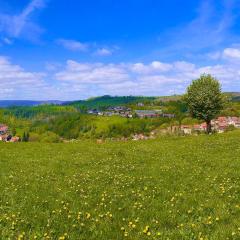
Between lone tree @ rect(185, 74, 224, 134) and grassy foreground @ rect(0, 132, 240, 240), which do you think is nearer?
grassy foreground @ rect(0, 132, 240, 240)

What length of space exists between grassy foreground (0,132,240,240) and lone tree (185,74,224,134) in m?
44.3

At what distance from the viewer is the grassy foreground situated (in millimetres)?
12656

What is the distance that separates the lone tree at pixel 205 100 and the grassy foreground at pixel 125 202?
44.3m

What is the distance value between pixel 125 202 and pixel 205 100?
57.5 m

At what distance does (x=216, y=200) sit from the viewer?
15922mm

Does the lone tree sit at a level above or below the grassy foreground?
above

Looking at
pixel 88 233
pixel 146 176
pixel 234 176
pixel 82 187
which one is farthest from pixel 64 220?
pixel 234 176

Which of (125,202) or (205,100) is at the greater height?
(205,100)

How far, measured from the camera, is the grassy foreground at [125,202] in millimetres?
12656

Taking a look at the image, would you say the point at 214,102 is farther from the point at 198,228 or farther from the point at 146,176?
the point at 198,228

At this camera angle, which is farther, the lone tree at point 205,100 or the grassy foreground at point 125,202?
the lone tree at point 205,100

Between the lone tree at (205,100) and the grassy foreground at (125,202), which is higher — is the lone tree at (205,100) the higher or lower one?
the higher one

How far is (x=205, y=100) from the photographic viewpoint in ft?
232

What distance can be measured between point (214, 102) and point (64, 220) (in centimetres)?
6145
